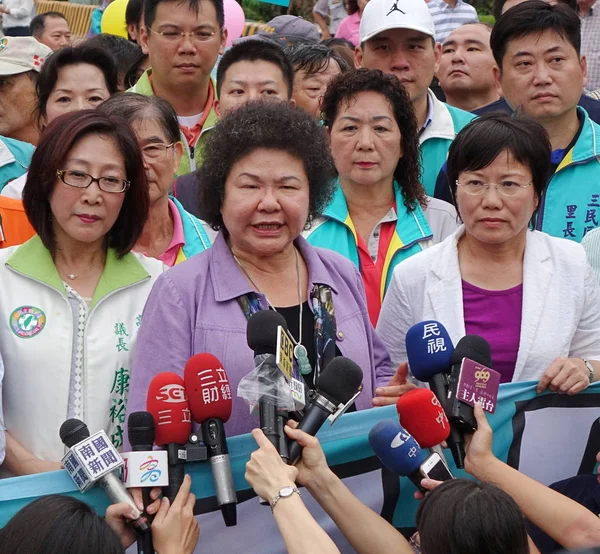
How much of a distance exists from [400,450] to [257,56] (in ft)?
11.5

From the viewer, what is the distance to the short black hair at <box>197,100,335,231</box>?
4145mm

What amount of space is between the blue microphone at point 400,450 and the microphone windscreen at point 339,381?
22cm

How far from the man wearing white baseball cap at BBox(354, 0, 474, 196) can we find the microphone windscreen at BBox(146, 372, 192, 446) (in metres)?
3.35

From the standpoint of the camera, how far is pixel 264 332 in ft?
11.1

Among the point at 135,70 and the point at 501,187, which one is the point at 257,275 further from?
the point at 135,70

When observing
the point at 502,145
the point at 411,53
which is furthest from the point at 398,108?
the point at 411,53

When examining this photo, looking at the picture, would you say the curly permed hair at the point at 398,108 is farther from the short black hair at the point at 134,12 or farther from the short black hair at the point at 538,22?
the short black hair at the point at 134,12

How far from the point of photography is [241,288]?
401 centimetres

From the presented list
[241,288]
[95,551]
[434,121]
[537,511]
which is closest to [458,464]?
[537,511]

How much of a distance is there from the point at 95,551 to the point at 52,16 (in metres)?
9.62

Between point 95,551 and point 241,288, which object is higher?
point 241,288

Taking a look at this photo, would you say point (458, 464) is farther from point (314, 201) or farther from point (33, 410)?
point (33, 410)

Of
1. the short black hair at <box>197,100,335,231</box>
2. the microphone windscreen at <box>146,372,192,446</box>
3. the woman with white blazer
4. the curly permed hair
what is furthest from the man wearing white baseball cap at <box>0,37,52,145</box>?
the microphone windscreen at <box>146,372,192,446</box>

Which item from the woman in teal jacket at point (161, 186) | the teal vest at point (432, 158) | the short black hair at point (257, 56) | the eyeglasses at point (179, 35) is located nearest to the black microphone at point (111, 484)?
the woman in teal jacket at point (161, 186)
